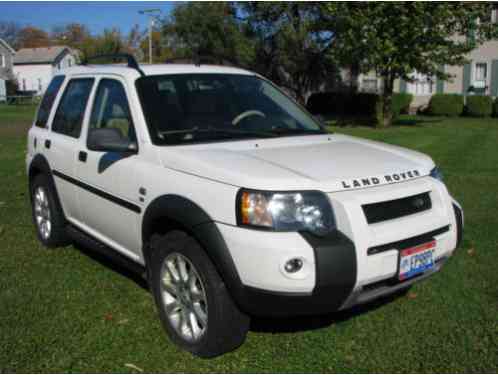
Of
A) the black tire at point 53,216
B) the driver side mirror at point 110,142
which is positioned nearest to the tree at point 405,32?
the black tire at point 53,216

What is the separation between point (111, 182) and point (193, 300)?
121 centimetres

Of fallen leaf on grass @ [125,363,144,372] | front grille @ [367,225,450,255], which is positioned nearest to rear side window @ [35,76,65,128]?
fallen leaf on grass @ [125,363,144,372]

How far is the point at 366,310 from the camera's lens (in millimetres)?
4160

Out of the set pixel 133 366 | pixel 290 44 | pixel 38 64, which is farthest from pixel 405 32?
pixel 38 64

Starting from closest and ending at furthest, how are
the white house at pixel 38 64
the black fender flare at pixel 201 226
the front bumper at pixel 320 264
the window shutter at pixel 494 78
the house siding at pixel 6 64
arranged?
the front bumper at pixel 320 264
the black fender flare at pixel 201 226
the window shutter at pixel 494 78
the house siding at pixel 6 64
the white house at pixel 38 64

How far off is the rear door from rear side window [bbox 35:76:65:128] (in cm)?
22

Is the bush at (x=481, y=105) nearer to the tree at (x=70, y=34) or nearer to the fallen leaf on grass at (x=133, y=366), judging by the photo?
the fallen leaf on grass at (x=133, y=366)

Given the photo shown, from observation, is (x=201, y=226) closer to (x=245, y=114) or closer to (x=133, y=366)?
Answer: (x=133, y=366)

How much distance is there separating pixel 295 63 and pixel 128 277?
26.1 m

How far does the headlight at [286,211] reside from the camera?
3006mm

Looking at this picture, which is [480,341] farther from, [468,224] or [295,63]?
[295,63]

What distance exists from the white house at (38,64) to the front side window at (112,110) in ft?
230

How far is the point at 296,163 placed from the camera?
134 inches

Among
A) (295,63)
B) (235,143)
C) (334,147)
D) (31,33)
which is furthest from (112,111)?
(31,33)
